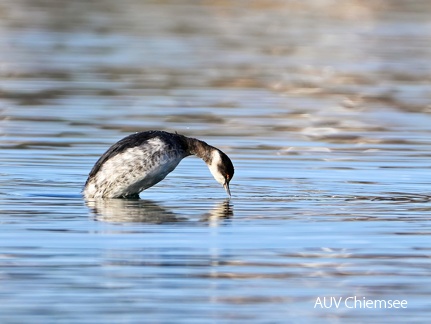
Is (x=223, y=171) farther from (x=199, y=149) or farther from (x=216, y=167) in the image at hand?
(x=199, y=149)

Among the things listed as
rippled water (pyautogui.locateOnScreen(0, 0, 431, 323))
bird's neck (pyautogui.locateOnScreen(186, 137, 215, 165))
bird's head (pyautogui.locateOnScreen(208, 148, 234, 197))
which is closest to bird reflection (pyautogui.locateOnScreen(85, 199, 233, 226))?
rippled water (pyautogui.locateOnScreen(0, 0, 431, 323))

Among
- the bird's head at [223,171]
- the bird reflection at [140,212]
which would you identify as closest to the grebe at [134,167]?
the bird's head at [223,171]

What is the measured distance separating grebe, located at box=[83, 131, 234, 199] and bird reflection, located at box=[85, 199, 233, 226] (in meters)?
0.12

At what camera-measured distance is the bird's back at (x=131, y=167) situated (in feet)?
42.3

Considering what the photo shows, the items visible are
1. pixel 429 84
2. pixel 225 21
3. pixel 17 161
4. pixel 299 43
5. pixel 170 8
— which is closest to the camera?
pixel 17 161

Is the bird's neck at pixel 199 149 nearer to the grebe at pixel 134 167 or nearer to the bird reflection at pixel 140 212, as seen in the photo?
the grebe at pixel 134 167

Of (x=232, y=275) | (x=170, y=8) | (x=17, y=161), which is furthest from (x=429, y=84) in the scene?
(x=170, y=8)

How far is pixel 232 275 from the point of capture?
30.1ft

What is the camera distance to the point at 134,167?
12.9 m

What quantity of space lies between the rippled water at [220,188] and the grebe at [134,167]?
209 millimetres

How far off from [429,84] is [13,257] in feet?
56.8

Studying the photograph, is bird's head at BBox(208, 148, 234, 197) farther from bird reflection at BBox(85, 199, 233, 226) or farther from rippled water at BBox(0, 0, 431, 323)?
bird reflection at BBox(85, 199, 233, 226)

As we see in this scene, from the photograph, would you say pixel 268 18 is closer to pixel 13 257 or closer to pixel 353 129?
pixel 353 129

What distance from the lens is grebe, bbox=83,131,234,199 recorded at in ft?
42.3
